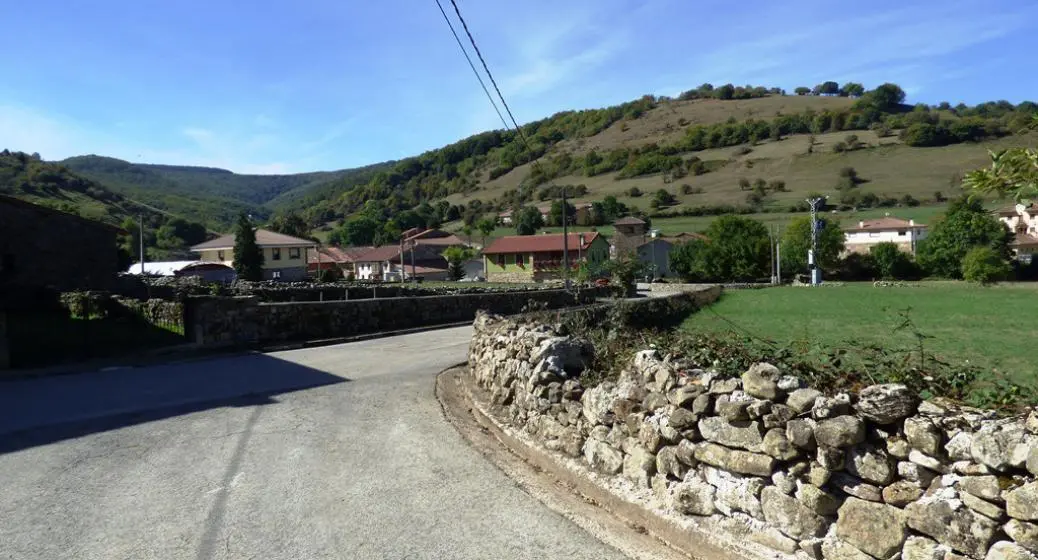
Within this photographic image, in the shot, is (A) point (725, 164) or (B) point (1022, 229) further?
(A) point (725, 164)

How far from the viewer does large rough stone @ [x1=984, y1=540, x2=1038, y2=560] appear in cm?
338

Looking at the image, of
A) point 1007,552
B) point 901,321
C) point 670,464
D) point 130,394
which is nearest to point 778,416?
point 670,464

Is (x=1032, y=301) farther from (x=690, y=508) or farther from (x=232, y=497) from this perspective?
(x=232, y=497)

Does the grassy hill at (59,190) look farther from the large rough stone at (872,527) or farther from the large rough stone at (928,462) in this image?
the large rough stone at (928,462)

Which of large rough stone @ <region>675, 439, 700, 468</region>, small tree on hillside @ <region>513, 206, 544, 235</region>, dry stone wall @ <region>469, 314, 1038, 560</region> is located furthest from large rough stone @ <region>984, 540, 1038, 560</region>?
small tree on hillside @ <region>513, 206, 544, 235</region>

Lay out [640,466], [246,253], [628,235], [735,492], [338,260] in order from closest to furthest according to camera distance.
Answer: [735,492] → [640,466] → [246,253] → [628,235] → [338,260]

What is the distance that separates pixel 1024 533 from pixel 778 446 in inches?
55.8

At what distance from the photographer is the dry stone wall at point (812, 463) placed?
355 centimetres

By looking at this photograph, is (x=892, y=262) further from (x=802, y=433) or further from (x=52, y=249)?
(x=802, y=433)

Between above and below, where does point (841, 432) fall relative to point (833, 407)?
below

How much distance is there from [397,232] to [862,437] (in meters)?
144

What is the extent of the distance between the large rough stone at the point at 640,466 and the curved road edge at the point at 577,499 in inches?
10.4

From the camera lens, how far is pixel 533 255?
80.1 metres

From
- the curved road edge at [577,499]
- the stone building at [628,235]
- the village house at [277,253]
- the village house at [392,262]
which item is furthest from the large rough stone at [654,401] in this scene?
the village house at [392,262]
